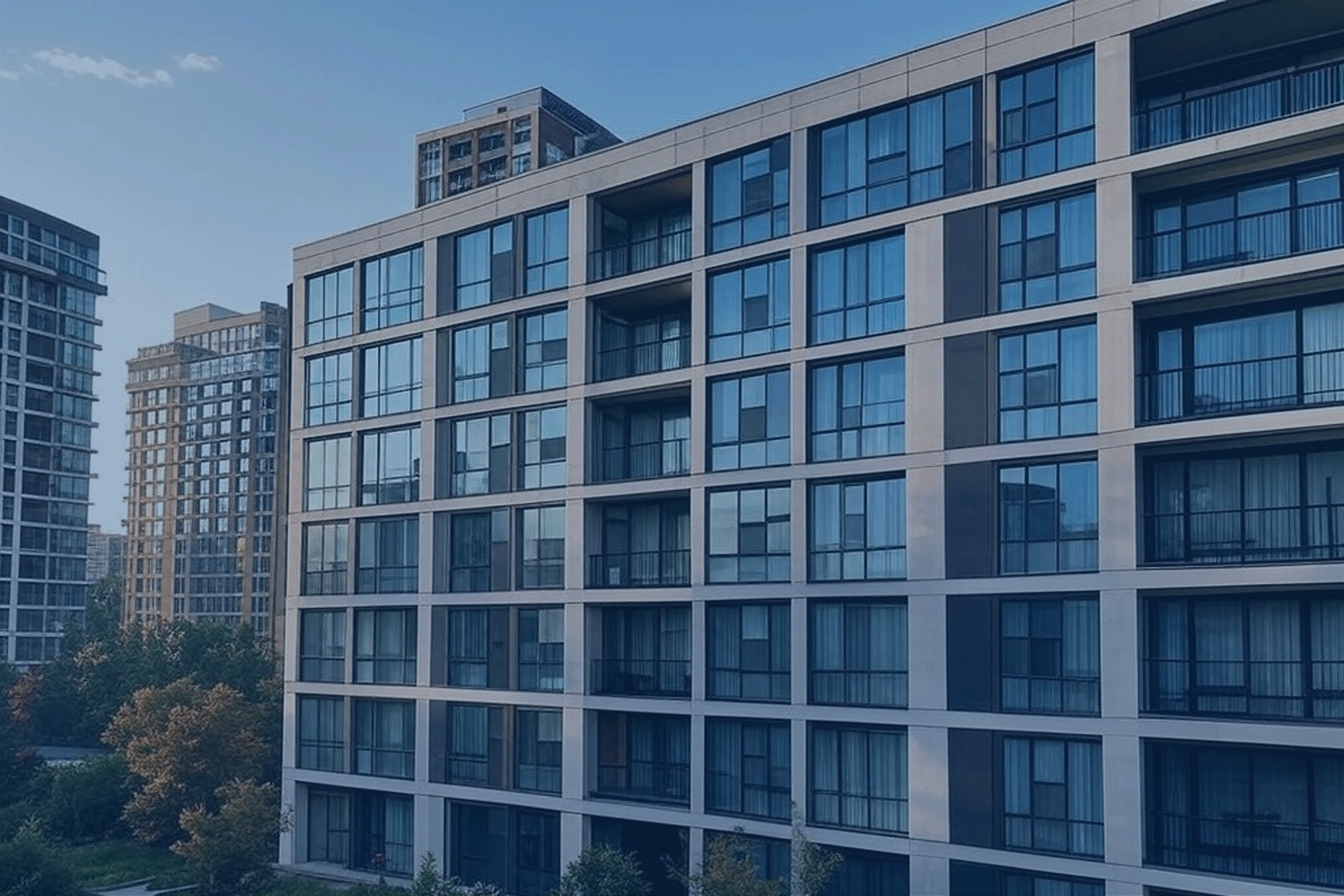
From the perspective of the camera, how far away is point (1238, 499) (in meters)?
25.5

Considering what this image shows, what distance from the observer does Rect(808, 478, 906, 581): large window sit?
93.9 ft

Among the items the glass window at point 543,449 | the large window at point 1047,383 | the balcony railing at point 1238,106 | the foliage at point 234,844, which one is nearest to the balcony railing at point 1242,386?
the large window at point 1047,383

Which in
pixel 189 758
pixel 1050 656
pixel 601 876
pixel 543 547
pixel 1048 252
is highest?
pixel 1048 252

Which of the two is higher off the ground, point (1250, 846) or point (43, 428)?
point (43, 428)

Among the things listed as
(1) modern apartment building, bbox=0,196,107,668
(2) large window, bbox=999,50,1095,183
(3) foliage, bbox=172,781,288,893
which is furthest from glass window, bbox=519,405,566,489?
(1) modern apartment building, bbox=0,196,107,668

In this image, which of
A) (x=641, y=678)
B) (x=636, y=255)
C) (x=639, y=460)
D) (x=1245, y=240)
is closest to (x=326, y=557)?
(x=639, y=460)

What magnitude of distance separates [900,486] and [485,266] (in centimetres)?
1565

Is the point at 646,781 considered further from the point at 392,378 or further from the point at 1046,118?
the point at 1046,118

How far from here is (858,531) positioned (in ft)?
96.1

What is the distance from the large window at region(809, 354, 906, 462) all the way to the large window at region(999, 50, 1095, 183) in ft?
17.0

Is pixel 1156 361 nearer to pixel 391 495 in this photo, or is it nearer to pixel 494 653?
pixel 494 653

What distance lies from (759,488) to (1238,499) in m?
11.1

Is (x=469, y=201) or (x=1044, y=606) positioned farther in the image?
(x=469, y=201)

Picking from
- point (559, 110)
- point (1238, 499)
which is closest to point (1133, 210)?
point (1238, 499)
